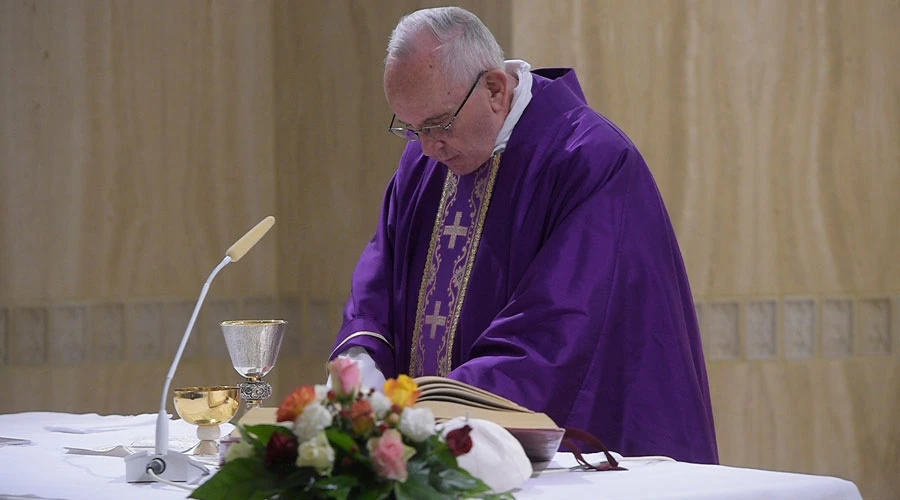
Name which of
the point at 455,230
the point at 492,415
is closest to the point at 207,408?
the point at 492,415

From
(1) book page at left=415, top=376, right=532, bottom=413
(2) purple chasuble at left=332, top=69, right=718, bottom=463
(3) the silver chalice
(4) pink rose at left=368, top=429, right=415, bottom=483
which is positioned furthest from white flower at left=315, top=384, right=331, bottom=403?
(2) purple chasuble at left=332, top=69, right=718, bottom=463

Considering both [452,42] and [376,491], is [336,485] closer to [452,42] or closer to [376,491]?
[376,491]

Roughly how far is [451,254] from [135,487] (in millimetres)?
1619

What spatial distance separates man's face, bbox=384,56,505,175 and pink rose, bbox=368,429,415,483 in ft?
6.42

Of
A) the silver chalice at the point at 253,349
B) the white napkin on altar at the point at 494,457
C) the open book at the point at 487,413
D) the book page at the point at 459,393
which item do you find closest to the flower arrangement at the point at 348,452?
the white napkin on altar at the point at 494,457

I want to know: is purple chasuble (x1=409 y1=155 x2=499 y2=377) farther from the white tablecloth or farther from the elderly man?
the white tablecloth

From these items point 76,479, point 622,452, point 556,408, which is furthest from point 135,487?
point 622,452

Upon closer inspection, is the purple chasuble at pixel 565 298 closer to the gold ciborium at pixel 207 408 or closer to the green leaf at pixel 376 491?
the gold ciborium at pixel 207 408

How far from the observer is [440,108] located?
3617mm

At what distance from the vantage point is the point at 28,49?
6.45m

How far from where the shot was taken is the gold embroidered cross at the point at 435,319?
3781mm

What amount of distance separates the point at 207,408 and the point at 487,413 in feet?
2.36

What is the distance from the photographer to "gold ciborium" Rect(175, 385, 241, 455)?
278 cm

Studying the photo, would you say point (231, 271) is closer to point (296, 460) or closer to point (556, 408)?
point (556, 408)
